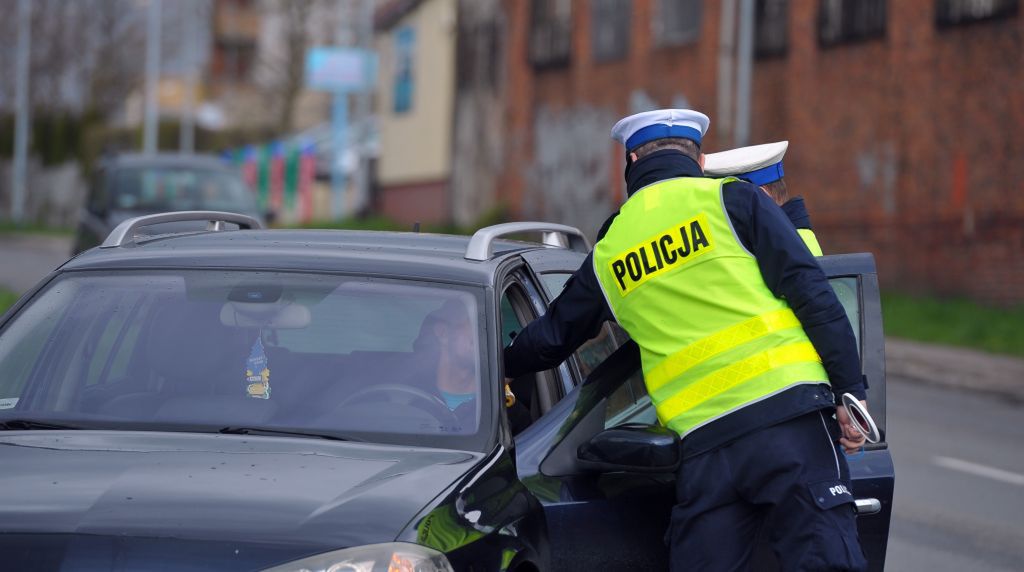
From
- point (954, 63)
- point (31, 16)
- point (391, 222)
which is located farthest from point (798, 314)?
point (31, 16)

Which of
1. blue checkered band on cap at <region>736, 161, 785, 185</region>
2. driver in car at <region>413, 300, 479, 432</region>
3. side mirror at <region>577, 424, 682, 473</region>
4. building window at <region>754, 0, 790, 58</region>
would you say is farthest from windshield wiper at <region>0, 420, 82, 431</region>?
building window at <region>754, 0, 790, 58</region>

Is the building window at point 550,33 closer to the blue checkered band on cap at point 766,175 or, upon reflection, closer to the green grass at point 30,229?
the green grass at point 30,229

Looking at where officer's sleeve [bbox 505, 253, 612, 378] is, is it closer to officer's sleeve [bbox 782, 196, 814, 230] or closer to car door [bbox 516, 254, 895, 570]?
car door [bbox 516, 254, 895, 570]

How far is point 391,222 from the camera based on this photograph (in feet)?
117

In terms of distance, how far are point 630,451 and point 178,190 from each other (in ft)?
44.5

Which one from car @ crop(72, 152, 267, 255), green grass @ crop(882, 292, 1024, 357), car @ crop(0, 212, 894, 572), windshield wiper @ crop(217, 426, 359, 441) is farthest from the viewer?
green grass @ crop(882, 292, 1024, 357)

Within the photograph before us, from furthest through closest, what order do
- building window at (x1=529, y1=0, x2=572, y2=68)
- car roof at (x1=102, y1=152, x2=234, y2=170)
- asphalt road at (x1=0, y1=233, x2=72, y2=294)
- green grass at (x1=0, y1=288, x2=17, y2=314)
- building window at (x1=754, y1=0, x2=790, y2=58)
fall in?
building window at (x1=529, y1=0, x2=572, y2=68), asphalt road at (x1=0, y1=233, x2=72, y2=294), building window at (x1=754, y1=0, x2=790, y2=58), car roof at (x1=102, y1=152, x2=234, y2=170), green grass at (x1=0, y1=288, x2=17, y2=314)

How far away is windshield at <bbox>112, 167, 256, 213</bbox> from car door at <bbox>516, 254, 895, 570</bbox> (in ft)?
40.4

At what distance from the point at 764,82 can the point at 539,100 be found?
6.65 meters

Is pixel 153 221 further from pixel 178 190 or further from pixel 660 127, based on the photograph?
pixel 178 190

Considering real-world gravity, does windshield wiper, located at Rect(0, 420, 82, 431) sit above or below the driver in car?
below

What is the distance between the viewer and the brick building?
63.9 feet

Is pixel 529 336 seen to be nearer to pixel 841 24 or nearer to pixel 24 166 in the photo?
pixel 841 24

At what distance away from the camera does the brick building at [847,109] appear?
19.5m
